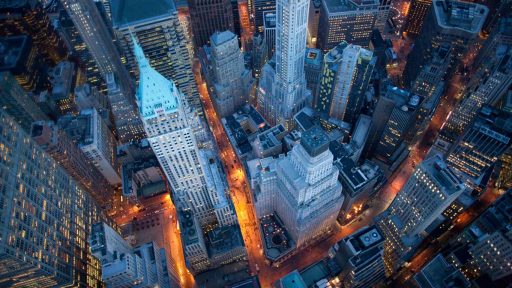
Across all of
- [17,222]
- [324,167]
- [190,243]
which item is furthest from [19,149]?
[324,167]

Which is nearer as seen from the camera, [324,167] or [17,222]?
[17,222]

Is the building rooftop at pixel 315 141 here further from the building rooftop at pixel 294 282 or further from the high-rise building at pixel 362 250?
the building rooftop at pixel 294 282

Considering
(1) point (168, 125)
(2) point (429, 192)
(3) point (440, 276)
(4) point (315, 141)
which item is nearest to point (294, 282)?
(3) point (440, 276)

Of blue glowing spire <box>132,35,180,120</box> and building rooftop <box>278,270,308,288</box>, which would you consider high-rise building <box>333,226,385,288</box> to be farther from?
blue glowing spire <box>132,35,180,120</box>

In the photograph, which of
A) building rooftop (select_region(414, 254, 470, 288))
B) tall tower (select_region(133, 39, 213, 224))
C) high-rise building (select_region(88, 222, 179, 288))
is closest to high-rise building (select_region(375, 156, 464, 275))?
building rooftop (select_region(414, 254, 470, 288))

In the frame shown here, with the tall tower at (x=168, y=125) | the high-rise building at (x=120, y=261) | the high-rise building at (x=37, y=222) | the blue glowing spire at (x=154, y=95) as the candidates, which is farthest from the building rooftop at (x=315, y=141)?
the high-rise building at (x=37, y=222)

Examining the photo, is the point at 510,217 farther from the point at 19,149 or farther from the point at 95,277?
the point at 19,149

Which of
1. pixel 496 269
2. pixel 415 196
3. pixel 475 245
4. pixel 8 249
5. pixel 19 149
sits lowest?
pixel 496 269
